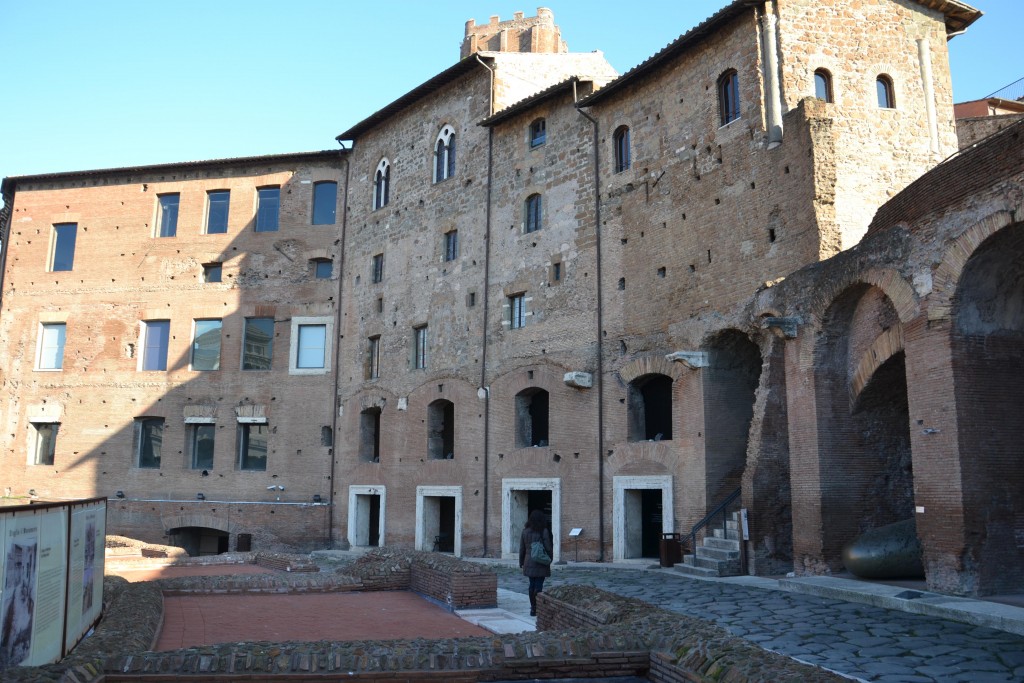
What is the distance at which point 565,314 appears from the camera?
20.5 metres

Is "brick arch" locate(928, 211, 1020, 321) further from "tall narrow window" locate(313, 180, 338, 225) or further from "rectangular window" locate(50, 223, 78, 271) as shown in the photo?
"rectangular window" locate(50, 223, 78, 271)

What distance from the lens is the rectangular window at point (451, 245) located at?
23875mm

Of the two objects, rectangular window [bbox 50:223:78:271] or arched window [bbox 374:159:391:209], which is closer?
arched window [bbox 374:159:391:209]

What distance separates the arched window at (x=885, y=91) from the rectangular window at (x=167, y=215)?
21.8m

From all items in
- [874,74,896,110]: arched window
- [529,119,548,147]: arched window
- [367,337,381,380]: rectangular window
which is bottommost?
[367,337,381,380]: rectangular window

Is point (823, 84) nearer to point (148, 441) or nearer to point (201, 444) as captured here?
point (201, 444)

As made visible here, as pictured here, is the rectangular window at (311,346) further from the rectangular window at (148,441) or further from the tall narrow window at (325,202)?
the rectangular window at (148,441)

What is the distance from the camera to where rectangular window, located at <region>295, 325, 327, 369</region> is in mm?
27406

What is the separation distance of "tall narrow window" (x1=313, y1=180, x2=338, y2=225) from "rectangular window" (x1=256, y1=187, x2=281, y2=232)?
120 centimetres

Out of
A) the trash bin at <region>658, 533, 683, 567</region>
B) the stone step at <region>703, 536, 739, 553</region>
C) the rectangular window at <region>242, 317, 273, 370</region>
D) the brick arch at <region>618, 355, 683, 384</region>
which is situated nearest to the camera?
the stone step at <region>703, 536, 739, 553</region>

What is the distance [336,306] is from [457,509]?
846cm

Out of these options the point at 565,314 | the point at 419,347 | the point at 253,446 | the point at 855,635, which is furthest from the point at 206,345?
the point at 855,635

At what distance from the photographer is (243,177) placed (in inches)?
1133

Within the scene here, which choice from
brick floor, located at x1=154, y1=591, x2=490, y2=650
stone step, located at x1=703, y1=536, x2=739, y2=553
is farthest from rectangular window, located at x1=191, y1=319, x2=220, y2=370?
stone step, located at x1=703, y1=536, x2=739, y2=553
